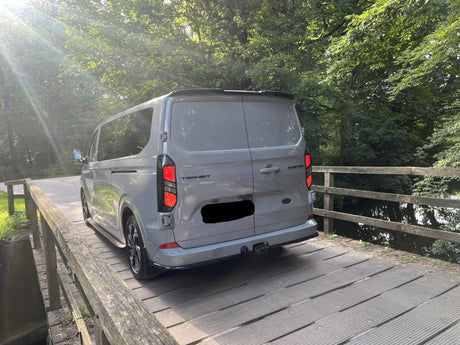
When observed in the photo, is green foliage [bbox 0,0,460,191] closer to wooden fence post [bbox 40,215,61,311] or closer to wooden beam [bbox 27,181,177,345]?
wooden fence post [bbox 40,215,61,311]

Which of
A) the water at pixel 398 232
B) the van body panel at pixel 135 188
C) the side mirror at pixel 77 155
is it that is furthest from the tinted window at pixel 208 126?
the water at pixel 398 232

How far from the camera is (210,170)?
3242 mm

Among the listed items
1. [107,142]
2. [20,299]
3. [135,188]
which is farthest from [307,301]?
[20,299]

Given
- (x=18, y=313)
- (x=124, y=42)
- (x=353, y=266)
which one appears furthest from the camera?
(x=124, y=42)

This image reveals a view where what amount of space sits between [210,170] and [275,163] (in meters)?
0.79

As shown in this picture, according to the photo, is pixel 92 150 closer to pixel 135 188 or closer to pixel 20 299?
pixel 135 188

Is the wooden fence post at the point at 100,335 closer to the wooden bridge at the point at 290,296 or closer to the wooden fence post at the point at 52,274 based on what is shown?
the wooden bridge at the point at 290,296

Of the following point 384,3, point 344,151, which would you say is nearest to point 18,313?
point 384,3

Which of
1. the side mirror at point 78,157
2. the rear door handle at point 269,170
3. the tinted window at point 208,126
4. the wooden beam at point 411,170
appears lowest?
the wooden beam at point 411,170

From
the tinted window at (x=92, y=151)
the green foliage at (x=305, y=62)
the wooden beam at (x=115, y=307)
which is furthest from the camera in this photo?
the green foliage at (x=305, y=62)

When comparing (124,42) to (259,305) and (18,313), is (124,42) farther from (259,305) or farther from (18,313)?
(259,305)

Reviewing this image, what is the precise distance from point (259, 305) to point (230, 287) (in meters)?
0.51

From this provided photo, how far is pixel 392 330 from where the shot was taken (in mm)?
2535

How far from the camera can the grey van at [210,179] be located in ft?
10.4
